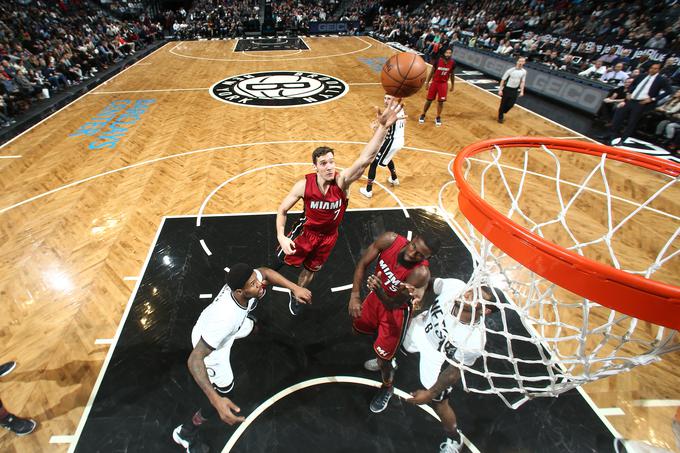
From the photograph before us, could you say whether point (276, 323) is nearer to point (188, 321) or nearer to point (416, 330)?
point (188, 321)

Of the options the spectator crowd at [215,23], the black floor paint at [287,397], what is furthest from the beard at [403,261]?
the spectator crowd at [215,23]

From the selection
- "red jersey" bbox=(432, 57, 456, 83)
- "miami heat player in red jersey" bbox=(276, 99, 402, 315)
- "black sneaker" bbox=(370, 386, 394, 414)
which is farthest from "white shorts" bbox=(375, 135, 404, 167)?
"black sneaker" bbox=(370, 386, 394, 414)

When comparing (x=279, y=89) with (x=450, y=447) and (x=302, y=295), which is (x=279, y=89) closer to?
(x=302, y=295)

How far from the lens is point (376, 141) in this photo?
108 inches

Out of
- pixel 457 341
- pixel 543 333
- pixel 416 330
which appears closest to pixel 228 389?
pixel 416 330

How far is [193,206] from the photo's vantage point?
551 centimetres

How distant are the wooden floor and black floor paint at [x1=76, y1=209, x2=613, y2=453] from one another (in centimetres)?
30

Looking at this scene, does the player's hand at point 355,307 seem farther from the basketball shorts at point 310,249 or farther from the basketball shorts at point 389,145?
the basketball shorts at point 389,145

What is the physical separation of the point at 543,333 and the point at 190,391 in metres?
3.60

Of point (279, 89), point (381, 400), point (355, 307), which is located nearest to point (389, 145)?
point (355, 307)

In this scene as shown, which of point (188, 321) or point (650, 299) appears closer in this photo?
point (650, 299)

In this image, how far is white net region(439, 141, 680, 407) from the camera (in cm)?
306

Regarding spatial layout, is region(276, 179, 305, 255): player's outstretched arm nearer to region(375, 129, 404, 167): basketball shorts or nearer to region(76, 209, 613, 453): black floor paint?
region(76, 209, 613, 453): black floor paint

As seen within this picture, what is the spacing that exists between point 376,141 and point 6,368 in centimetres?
405
